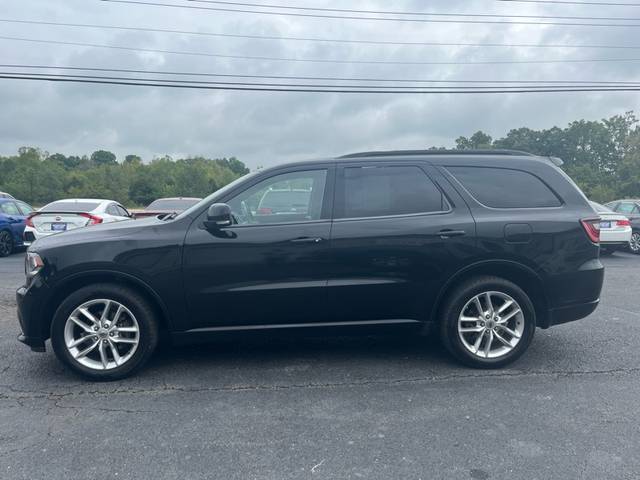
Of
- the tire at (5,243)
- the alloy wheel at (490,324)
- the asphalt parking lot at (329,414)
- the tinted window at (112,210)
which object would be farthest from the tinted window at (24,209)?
the alloy wheel at (490,324)

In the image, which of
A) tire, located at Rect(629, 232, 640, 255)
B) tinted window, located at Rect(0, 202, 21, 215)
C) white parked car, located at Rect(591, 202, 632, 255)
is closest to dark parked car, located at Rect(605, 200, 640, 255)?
tire, located at Rect(629, 232, 640, 255)

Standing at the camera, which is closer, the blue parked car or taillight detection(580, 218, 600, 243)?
taillight detection(580, 218, 600, 243)

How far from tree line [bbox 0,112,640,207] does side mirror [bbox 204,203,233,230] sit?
4333 centimetres

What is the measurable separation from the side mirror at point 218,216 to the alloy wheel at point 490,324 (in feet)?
7.00

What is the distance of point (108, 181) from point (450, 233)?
176 feet

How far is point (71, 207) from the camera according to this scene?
423 inches

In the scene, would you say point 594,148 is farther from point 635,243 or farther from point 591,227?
point 591,227

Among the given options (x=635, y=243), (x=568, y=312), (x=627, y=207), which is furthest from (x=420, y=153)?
(x=627, y=207)

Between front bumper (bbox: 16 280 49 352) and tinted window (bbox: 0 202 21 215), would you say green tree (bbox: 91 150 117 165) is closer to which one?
tinted window (bbox: 0 202 21 215)

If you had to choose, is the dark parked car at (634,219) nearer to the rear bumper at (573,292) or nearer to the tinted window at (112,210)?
the rear bumper at (573,292)

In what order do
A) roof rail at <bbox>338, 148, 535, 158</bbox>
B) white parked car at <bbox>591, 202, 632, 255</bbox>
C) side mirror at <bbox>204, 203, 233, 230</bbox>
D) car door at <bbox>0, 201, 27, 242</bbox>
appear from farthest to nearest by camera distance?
car door at <bbox>0, 201, 27, 242</bbox>, white parked car at <bbox>591, 202, 632, 255</bbox>, roof rail at <bbox>338, 148, 535, 158</bbox>, side mirror at <bbox>204, 203, 233, 230</bbox>

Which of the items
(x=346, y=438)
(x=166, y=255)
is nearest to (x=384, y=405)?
(x=346, y=438)

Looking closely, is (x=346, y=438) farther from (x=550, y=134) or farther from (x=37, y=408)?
(x=550, y=134)

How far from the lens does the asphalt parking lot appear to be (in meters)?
2.80
